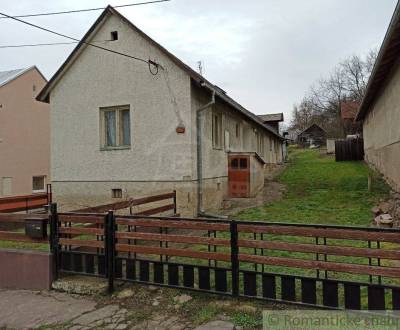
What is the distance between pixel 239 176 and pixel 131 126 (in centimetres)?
441

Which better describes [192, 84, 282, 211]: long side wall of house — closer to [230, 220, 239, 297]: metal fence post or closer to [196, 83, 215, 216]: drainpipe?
[196, 83, 215, 216]: drainpipe

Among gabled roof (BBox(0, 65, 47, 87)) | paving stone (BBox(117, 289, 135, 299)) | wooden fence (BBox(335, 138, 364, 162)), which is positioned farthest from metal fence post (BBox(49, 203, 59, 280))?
wooden fence (BBox(335, 138, 364, 162))

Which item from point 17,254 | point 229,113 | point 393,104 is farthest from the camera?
point 229,113

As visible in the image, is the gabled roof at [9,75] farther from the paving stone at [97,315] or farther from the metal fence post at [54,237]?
the paving stone at [97,315]

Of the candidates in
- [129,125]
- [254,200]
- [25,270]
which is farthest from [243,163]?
[25,270]

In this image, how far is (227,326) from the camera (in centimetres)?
374

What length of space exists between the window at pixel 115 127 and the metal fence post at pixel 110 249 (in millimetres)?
6018

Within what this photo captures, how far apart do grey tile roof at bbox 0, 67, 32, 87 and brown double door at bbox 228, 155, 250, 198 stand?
1182 cm

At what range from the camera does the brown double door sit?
42.1ft

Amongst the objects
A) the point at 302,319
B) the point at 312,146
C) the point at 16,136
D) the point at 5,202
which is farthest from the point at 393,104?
the point at 312,146

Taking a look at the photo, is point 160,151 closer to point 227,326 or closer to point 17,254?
point 17,254

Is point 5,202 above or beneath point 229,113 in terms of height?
beneath

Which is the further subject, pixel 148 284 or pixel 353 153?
pixel 353 153

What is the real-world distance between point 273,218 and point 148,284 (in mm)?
5378
